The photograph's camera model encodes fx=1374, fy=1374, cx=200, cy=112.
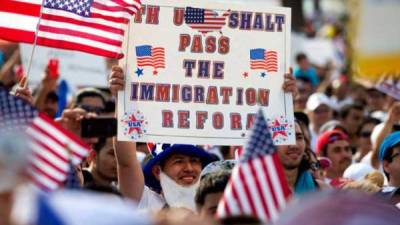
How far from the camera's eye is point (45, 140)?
5691 millimetres

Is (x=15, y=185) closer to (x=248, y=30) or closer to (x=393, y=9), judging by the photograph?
(x=248, y=30)

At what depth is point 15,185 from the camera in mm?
3992

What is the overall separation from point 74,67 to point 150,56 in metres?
7.35

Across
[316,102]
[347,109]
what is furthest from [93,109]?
[347,109]

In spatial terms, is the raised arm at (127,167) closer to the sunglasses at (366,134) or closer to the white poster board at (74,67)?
the sunglasses at (366,134)

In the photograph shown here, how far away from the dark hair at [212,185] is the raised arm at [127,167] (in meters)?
1.76

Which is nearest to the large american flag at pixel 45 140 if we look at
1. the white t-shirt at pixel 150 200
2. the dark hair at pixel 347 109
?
the white t-shirt at pixel 150 200

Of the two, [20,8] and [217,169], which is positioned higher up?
[20,8]

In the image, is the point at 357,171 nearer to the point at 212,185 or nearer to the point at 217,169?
the point at 217,169

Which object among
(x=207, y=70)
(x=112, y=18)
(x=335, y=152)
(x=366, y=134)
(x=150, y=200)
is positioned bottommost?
(x=150, y=200)

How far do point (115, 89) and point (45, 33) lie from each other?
87 centimetres

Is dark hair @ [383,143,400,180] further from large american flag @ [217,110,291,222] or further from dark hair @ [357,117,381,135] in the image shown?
large american flag @ [217,110,291,222]

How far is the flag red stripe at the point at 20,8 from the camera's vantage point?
887 centimetres

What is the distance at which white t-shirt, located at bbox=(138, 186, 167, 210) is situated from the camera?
8.17m
